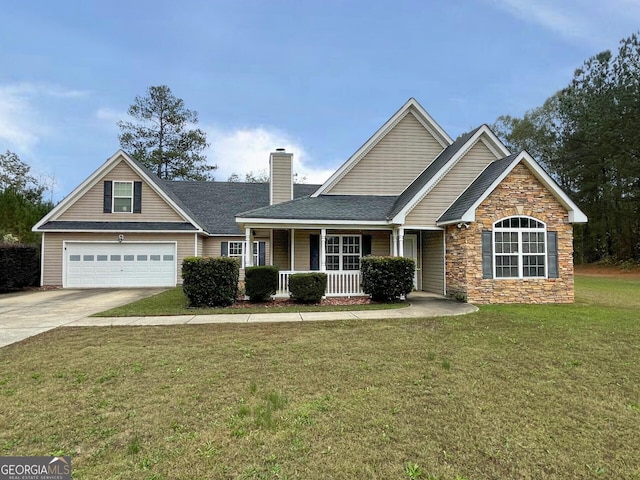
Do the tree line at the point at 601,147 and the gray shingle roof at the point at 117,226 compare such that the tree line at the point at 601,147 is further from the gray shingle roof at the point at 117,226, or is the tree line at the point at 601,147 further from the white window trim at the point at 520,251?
the gray shingle roof at the point at 117,226

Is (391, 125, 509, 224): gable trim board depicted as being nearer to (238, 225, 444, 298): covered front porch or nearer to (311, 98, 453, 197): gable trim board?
(238, 225, 444, 298): covered front porch

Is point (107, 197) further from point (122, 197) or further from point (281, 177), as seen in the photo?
point (281, 177)

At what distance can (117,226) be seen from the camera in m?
18.5

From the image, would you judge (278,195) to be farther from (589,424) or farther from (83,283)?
(589,424)

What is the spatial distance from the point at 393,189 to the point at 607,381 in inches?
471

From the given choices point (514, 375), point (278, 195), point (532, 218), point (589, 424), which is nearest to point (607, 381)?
point (514, 375)

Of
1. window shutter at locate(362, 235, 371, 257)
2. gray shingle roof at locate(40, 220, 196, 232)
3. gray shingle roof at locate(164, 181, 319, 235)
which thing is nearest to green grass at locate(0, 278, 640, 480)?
window shutter at locate(362, 235, 371, 257)

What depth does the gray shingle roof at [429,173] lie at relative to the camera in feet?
45.3

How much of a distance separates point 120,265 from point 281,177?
360 inches

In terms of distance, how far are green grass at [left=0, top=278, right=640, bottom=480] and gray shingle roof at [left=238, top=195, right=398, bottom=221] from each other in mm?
6258

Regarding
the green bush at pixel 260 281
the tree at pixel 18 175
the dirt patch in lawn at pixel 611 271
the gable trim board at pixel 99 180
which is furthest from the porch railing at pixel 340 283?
the tree at pixel 18 175

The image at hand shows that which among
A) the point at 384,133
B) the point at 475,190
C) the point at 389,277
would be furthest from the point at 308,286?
the point at 384,133

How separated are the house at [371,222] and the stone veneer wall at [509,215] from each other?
0.03m

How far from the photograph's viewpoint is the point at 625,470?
300 centimetres
